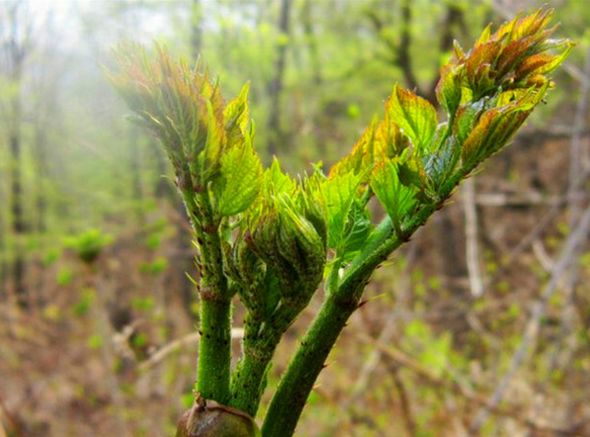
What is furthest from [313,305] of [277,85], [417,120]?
[277,85]

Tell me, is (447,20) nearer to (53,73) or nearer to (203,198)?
(53,73)

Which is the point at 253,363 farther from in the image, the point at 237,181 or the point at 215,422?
the point at 237,181

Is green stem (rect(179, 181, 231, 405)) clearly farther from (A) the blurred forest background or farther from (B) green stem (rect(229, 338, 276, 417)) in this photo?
(A) the blurred forest background

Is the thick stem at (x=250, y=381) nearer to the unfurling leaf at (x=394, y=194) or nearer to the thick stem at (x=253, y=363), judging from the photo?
the thick stem at (x=253, y=363)

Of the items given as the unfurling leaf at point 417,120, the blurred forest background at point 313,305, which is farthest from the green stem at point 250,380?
the blurred forest background at point 313,305

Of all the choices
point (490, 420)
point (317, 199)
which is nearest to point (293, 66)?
point (490, 420)

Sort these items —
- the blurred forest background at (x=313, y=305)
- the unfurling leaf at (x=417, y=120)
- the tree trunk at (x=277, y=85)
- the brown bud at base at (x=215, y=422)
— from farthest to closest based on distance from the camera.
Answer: the tree trunk at (x=277, y=85), the blurred forest background at (x=313, y=305), the unfurling leaf at (x=417, y=120), the brown bud at base at (x=215, y=422)

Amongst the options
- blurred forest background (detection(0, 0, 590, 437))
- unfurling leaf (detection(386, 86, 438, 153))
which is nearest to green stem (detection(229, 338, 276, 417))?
unfurling leaf (detection(386, 86, 438, 153))
